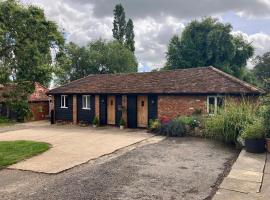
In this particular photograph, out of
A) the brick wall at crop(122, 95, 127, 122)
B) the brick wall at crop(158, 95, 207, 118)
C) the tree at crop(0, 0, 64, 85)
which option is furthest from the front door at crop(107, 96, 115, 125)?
the tree at crop(0, 0, 64, 85)

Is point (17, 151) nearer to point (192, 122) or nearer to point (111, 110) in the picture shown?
point (192, 122)

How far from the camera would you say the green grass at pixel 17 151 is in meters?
10.6

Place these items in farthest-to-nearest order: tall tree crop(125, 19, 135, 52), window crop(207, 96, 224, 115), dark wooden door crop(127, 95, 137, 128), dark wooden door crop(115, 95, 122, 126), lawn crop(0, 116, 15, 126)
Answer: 1. tall tree crop(125, 19, 135, 52)
2. lawn crop(0, 116, 15, 126)
3. dark wooden door crop(115, 95, 122, 126)
4. dark wooden door crop(127, 95, 137, 128)
5. window crop(207, 96, 224, 115)

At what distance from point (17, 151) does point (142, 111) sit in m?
9.76

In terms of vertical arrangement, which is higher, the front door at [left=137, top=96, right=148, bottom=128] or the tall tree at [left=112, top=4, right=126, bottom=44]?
the tall tree at [left=112, top=4, right=126, bottom=44]

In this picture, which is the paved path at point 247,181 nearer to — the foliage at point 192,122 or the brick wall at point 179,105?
the foliage at point 192,122

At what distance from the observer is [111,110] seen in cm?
2152

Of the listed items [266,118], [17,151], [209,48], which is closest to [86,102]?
[17,151]

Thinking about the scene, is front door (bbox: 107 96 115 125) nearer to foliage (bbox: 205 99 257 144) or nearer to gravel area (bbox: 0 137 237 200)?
foliage (bbox: 205 99 257 144)

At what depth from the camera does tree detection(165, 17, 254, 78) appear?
114 ft

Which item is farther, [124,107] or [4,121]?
[4,121]

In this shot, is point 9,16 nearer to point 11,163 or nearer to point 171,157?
point 11,163

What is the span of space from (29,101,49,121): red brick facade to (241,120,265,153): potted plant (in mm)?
20550

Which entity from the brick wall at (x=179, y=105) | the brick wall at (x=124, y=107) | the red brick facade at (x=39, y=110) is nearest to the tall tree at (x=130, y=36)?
the red brick facade at (x=39, y=110)
